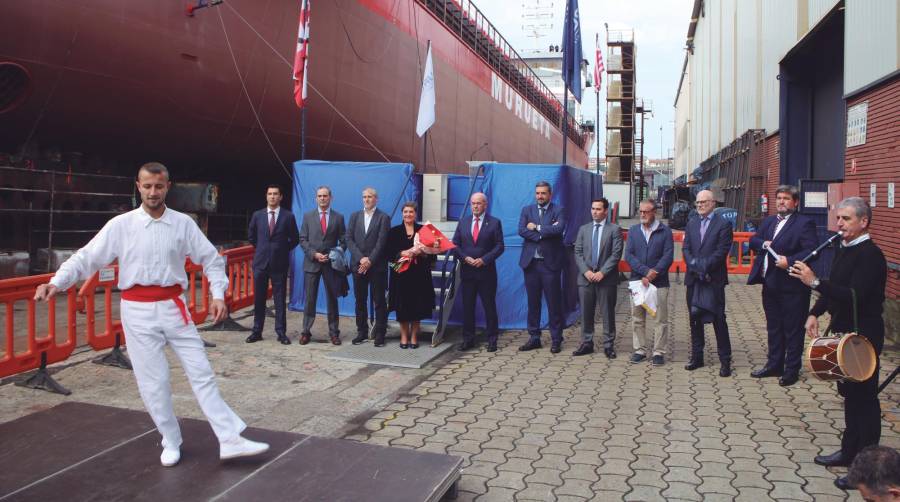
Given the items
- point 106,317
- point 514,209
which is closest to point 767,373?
point 514,209

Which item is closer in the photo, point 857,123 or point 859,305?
point 859,305

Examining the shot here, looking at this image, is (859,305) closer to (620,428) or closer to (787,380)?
(620,428)

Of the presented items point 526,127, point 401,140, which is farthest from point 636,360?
point 526,127

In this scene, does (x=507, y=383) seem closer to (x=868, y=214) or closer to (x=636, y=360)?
(x=636, y=360)

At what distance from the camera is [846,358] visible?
12.2 ft

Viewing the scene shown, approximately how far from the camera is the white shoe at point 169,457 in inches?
141

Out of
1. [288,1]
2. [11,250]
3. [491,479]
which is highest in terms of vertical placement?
[288,1]

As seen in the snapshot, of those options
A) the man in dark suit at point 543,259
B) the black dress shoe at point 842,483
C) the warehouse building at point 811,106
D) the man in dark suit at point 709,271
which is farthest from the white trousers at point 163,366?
the warehouse building at point 811,106

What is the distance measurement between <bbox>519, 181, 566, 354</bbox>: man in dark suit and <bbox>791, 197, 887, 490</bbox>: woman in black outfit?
3454 millimetres

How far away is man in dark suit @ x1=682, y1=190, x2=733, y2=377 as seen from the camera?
627cm

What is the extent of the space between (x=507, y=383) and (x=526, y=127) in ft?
88.3

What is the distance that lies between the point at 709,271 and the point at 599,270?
1155 millimetres

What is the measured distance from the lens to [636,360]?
22.5 feet

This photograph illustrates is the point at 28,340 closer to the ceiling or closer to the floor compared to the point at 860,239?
closer to the floor
